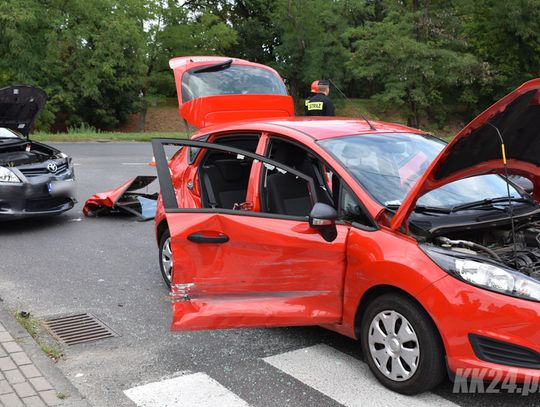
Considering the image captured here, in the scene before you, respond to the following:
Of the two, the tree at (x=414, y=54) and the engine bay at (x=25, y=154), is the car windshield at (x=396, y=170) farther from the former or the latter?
the tree at (x=414, y=54)

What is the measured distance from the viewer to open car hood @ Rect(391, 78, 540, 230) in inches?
130

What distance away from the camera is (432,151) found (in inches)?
188

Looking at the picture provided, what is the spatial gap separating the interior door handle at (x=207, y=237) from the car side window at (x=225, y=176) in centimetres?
100

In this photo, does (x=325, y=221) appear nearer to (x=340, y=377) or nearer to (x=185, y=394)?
(x=340, y=377)

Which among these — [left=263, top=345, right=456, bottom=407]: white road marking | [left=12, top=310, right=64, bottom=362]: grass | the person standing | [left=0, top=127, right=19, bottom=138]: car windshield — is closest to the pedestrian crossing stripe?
[left=263, top=345, right=456, bottom=407]: white road marking

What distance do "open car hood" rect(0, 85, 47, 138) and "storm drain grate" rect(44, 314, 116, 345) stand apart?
4835mm

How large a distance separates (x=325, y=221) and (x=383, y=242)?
38cm

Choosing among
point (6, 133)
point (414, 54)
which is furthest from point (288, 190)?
point (414, 54)

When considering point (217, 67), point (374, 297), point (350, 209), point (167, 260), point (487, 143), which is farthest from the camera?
point (217, 67)

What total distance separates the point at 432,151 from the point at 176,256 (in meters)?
2.14

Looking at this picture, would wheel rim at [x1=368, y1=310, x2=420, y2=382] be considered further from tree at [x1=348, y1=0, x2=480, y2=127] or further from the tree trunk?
the tree trunk

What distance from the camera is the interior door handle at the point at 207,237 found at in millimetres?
4172

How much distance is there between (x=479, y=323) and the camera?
10.8 ft

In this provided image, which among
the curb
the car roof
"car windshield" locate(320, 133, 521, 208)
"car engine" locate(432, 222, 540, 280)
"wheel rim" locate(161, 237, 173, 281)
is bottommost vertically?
the curb
